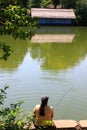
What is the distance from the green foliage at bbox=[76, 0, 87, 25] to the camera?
27450 mm

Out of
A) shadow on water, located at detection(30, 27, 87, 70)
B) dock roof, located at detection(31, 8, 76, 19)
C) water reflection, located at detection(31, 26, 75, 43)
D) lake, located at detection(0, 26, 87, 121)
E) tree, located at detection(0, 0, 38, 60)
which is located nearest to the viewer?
tree, located at detection(0, 0, 38, 60)

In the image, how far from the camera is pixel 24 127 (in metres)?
2.57

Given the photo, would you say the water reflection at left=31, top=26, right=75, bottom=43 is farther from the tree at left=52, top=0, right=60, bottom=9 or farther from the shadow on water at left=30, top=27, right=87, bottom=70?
the tree at left=52, top=0, right=60, bottom=9

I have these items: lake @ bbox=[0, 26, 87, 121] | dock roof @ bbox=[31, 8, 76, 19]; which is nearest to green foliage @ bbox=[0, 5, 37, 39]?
lake @ bbox=[0, 26, 87, 121]

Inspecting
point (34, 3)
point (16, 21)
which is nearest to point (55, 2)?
point (34, 3)

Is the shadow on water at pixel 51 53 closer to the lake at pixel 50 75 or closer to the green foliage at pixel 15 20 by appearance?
the lake at pixel 50 75

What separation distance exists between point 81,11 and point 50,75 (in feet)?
60.7

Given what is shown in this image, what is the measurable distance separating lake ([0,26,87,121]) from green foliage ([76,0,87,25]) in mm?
9744

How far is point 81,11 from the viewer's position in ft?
91.1

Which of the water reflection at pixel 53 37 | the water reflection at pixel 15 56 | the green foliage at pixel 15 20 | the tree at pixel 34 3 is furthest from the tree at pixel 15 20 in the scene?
the tree at pixel 34 3

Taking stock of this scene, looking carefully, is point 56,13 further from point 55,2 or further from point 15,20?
point 15,20

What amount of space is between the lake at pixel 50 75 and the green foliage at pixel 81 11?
9744 mm

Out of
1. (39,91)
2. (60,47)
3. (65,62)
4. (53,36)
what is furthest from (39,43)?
(39,91)

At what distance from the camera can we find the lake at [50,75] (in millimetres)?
7348
